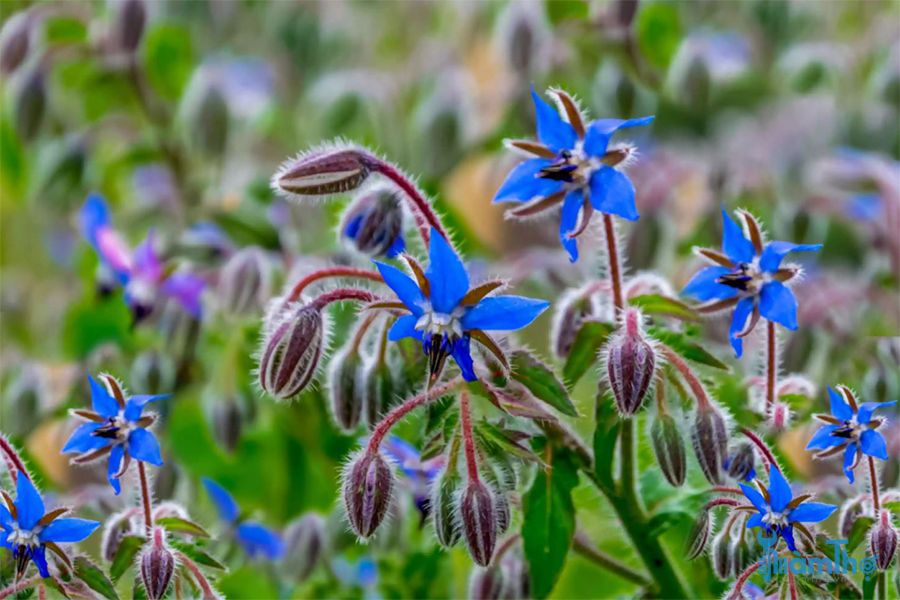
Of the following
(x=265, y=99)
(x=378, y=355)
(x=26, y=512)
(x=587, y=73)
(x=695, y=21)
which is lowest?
(x=26, y=512)

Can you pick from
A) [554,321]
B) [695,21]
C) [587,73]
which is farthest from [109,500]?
[695,21]

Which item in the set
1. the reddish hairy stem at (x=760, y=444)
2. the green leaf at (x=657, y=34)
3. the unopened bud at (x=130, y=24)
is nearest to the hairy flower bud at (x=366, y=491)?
the reddish hairy stem at (x=760, y=444)

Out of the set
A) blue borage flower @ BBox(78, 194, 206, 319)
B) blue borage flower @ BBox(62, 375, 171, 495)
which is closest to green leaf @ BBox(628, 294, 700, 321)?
blue borage flower @ BBox(62, 375, 171, 495)

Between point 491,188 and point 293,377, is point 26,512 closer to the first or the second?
point 293,377

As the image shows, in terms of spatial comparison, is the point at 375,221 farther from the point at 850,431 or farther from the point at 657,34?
the point at 657,34

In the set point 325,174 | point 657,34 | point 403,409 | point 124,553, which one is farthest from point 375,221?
point 657,34

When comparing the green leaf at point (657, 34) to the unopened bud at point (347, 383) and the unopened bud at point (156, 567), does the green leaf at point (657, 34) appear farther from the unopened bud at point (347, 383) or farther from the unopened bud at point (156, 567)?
the unopened bud at point (156, 567)

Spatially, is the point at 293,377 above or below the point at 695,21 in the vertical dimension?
below
